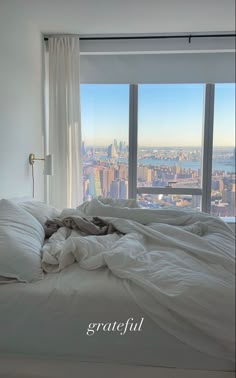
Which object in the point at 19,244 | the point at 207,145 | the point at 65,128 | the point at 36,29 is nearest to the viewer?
the point at 19,244

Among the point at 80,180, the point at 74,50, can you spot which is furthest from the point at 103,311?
the point at 74,50

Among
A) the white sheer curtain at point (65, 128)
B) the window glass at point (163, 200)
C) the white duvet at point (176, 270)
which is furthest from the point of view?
the window glass at point (163, 200)

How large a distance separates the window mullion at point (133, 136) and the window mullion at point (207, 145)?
702 millimetres

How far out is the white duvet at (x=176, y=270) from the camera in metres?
1.04

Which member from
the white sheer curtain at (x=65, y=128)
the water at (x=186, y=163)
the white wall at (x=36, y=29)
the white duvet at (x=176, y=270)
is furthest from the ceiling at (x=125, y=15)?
the white duvet at (x=176, y=270)

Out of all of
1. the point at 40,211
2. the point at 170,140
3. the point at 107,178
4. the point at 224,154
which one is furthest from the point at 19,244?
the point at 224,154

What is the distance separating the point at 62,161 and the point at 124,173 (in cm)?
67

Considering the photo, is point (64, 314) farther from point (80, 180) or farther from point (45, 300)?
point (80, 180)

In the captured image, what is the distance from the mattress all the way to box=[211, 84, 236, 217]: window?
8.21 ft

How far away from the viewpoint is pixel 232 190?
3.45 meters

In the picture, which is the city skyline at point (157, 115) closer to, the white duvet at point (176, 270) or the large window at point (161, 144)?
the large window at point (161, 144)

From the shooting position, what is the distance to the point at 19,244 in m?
1.37

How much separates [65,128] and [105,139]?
0.47m

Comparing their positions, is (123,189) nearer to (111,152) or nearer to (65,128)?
(111,152)
